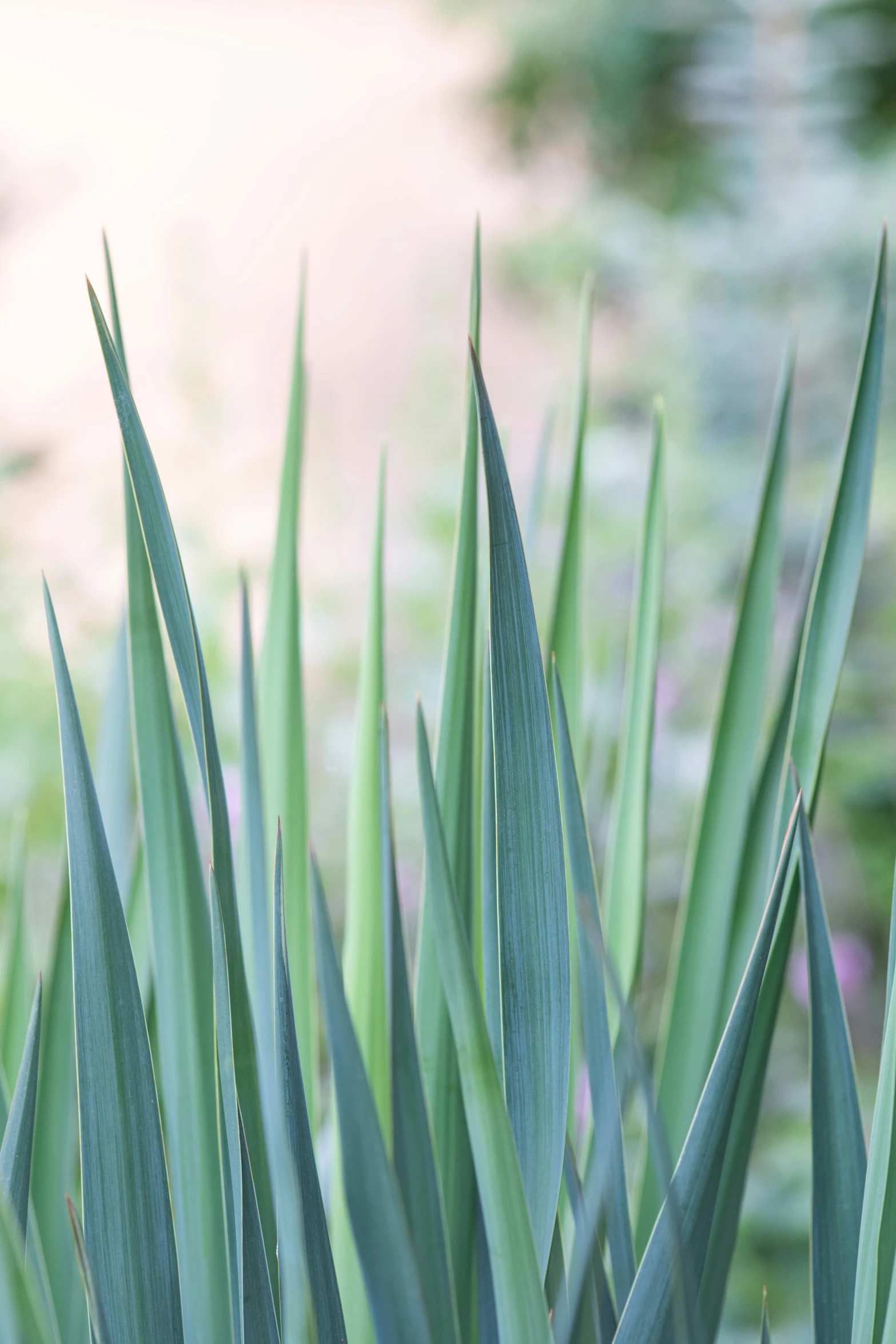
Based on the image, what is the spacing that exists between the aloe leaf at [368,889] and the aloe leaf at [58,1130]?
63mm

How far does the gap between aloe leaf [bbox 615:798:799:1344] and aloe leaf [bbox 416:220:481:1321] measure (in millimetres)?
60

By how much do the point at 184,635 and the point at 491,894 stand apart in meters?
0.08

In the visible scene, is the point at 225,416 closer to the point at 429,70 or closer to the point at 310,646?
the point at 310,646

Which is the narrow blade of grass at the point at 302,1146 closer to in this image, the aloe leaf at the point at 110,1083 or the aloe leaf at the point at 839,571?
the aloe leaf at the point at 110,1083

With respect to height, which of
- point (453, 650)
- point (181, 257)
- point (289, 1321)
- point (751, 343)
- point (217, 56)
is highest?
point (217, 56)

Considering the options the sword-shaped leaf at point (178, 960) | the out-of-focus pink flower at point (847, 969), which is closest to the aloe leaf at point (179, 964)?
the sword-shaped leaf at point (178, 960)

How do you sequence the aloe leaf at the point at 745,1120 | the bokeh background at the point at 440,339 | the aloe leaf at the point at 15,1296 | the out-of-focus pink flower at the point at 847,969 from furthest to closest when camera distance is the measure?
the bokeh background at the point at 440,339
the out-of-focus pink flower at the point at 847,969
the aloe leaf at the point at 745,1120
the aloe leaf at the point at 15,1296

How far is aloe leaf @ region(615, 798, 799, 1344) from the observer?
0.63 feet

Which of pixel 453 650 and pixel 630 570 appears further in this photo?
pixel 630 570

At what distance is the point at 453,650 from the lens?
0.26 meters

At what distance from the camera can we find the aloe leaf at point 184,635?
189 millimetres

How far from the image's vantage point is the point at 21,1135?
0.63ft

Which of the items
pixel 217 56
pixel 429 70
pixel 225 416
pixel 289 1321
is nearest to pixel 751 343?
pixel 225 416

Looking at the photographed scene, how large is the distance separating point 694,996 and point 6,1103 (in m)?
0.17
